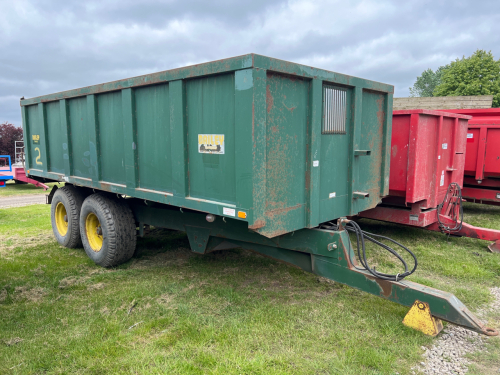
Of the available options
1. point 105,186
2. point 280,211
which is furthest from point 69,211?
point 280,211

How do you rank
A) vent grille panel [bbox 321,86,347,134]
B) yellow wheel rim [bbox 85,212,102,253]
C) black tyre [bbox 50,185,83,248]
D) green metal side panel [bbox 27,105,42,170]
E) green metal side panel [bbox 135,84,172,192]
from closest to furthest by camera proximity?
vent grille panel [bbox 321,86,347,134] → green metal side panel [bbox 135,84,172,192] → yellow wheel rim [bbox 85,212,102,253] → black tyre [bbox 50,185,83,248] → green metal side panel [bbox 27,105,42,170]

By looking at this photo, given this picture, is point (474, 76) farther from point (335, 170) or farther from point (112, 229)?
point (112, 229)

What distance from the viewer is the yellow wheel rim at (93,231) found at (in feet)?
18.9

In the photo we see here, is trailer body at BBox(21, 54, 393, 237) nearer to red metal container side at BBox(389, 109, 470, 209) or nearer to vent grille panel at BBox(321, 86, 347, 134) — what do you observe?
vent grille panel at BBox(321, 86, 347, 134)

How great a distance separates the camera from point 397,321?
11.8 feet

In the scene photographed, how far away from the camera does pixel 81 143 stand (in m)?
5.49

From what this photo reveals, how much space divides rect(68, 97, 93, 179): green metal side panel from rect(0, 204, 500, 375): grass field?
1.39 metres

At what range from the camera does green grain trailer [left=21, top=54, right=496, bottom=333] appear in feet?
10.5

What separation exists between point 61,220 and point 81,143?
2084mm

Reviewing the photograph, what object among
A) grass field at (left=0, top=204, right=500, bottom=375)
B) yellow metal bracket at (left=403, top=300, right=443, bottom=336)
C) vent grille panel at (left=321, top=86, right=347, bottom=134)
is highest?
vent grille panel at (left=321, top=86, right=347, bottom=134)

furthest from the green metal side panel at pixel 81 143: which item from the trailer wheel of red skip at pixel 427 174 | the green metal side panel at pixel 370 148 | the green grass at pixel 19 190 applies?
the green grass at pixel 19 190

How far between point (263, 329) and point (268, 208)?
1.13 metres

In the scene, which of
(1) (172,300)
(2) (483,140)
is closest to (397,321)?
(1) (172,300)

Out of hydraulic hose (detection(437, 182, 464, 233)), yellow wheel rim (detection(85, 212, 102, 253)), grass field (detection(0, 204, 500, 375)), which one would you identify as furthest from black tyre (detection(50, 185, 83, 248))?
hydraulic hose (detection(437, 182, 464, 233))
